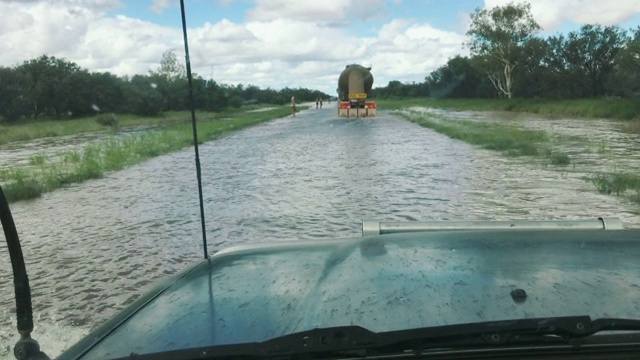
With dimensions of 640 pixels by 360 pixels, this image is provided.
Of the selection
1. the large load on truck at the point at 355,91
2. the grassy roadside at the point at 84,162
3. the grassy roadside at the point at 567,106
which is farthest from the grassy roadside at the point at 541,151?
the large load on truck at the point at 355,91

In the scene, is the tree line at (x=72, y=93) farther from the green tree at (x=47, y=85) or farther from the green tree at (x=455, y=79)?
the green tree at (x=455, y=79)

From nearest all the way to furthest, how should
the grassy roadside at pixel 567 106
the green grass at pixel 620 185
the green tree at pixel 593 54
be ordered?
the green grass at pixel 620 185 → the grassy roadside at pixel 567 106 → the green tree at pixel 593 54

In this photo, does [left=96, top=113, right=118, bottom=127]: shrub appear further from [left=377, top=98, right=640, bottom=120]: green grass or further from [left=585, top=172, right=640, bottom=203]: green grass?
[left=585, top=172, right=640, bottom=203]: green grass

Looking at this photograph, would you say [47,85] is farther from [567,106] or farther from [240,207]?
[567,106]

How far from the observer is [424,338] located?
5.43 ft

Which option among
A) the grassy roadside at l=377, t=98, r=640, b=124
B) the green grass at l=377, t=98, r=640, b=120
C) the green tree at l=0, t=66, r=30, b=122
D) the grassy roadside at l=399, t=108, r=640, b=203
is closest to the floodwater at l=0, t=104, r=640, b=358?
the grassy roadside at l=399, t=108, r=640, b=203

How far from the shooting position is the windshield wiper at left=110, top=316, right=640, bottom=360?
1.64 m

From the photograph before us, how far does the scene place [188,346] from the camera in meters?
1.80

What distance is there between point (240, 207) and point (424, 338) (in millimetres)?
11072

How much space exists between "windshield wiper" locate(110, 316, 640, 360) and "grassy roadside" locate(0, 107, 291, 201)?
14.7 metres

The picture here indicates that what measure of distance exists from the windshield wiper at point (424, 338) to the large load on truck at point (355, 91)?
45.1 meters

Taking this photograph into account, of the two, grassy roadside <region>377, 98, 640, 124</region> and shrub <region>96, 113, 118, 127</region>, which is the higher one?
shrub <region>96, 113, 118, 127</region>

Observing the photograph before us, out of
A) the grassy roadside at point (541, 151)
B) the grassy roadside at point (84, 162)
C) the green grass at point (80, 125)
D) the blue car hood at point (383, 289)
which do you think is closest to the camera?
the blue car hood at point (383, 289)

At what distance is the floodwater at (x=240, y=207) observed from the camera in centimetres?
767
